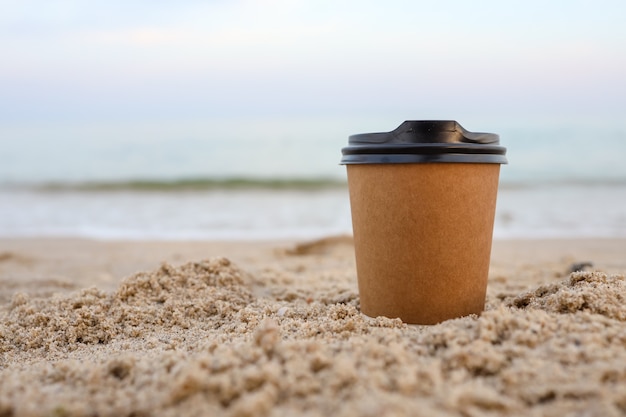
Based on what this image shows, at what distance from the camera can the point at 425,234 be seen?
2.11 m

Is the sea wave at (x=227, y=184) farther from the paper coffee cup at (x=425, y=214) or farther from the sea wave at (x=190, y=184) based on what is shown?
the paper coffee cup at (x=425, y=214)

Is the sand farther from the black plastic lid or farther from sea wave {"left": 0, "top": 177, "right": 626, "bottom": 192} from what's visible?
sea wave {"left": 0, "top": 177, "right": 626, "bottom": 192}

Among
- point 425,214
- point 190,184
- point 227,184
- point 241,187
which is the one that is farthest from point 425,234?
point 190,184

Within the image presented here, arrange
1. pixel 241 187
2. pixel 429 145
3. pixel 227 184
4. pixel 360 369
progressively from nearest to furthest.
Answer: pixel 360 369
pixel 429 145
pixel 241 187
pixel 227 184

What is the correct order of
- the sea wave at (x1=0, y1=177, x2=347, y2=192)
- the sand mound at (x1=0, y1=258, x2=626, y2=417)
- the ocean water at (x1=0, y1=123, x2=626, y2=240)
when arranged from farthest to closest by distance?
the sea wave at (x1=0, y1=177, x2=347, y2=192) < the ocean water at (x1=0, y1=123, x2=626, y2=240) < the sand mound at (x1=0, y1=258, x2=626, y2=417)

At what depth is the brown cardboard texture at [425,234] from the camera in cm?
208

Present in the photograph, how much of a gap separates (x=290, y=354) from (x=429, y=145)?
95 cm

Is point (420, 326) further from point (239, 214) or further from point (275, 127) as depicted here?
point (275, 127)

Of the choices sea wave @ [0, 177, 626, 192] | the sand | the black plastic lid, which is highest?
the black plastic lid

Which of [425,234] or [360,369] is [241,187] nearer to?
[425,234]

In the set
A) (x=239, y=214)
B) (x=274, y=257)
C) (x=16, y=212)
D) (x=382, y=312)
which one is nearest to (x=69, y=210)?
(x=16, y=212)

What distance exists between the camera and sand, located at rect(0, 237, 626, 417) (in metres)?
1.32

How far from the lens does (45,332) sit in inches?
92.2

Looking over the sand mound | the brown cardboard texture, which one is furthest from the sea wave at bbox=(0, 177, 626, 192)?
the sand mound
